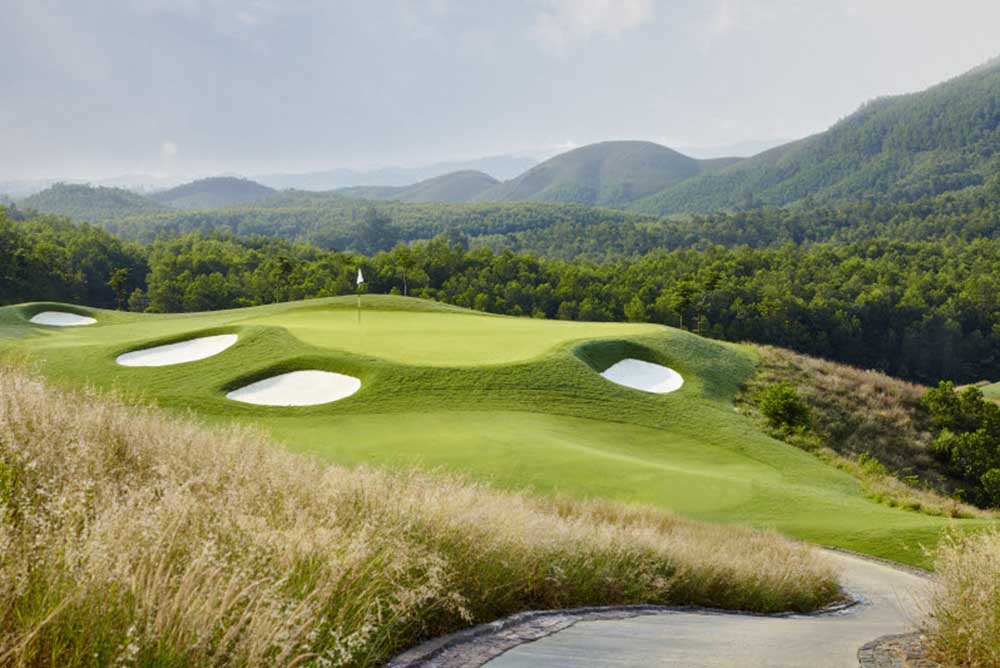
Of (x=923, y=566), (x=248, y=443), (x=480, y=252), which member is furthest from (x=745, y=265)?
(x=248, y=443)

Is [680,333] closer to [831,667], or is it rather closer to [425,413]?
[425,413]

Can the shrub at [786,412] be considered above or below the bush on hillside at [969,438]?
above

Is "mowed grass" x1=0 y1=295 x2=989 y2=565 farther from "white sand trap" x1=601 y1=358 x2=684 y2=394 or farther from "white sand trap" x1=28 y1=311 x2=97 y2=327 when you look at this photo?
"white sand trap" x1=28 y1=311 x2=97 y2=327

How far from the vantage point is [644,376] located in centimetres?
2819

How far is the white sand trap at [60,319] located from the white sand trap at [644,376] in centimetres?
3161

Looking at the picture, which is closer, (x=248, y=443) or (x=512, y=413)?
(x=248, y=443)

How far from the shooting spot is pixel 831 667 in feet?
15.0

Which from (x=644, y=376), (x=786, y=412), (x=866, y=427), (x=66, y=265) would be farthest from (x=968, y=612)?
(x=66, y=265)

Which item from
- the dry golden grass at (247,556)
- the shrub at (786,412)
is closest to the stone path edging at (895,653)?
the dry golden grass at (247,556)

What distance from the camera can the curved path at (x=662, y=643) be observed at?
4.23 meters

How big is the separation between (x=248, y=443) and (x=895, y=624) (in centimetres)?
743

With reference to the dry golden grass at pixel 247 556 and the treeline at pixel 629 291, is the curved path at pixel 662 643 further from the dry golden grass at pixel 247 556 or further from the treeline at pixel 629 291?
the treeline at pixel 629 291

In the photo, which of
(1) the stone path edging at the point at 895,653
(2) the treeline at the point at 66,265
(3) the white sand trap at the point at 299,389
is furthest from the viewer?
(2) the treeline at the point at 66,265

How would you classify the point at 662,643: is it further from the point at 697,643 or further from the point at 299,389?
the point at 299,389
